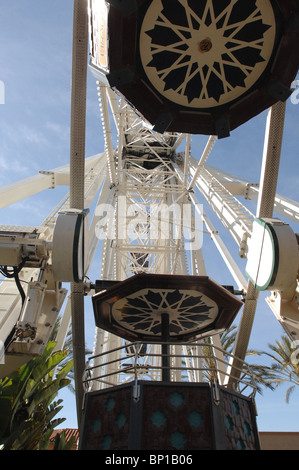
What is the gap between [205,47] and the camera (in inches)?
219

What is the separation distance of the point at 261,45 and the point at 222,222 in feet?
20.5

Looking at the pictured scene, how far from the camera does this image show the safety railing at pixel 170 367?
21.5ft

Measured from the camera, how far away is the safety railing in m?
6.54

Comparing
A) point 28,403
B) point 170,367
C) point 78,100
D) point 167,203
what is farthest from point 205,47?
point 167,203

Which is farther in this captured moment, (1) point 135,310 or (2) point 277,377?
(2) point 277,377

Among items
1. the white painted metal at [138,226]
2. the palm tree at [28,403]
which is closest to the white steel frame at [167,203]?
the white painted metal at [138,226]

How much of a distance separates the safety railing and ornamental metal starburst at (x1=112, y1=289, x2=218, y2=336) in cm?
63

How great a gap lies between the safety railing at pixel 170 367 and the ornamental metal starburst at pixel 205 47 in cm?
431

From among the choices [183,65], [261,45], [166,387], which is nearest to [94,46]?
[183,65]

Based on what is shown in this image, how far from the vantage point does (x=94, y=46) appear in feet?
18.0

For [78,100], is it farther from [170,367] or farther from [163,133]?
[170,367]

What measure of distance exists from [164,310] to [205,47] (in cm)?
558

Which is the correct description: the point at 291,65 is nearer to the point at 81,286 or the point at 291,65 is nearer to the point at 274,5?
the point at 274,5

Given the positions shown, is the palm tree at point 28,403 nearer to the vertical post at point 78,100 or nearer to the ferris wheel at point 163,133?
the ferris wheel at point 163,133
